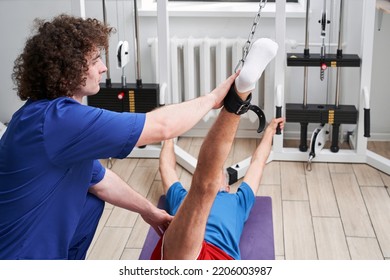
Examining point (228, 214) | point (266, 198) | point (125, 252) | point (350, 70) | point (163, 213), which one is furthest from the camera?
point (350, 70)

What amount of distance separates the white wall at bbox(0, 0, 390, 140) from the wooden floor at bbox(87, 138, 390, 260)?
38 centimetres

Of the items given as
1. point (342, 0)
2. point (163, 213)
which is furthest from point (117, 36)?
point (163, 213)

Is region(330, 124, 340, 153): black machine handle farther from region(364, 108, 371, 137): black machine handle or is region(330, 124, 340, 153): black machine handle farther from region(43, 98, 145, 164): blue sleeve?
region(43, 98, 145, 164): blue sleeve

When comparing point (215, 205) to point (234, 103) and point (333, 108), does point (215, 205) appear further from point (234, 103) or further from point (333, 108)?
point (333, 108)

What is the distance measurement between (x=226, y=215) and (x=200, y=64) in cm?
158

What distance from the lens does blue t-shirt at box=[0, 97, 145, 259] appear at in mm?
1874

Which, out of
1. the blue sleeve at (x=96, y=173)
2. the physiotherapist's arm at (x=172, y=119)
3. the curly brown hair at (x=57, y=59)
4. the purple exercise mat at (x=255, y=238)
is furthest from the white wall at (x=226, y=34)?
the physiotherapist's arm at (x=172, y=119)

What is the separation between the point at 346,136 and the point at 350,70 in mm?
451

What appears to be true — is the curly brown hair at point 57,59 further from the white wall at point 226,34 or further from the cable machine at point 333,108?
the white wall at point 226,34

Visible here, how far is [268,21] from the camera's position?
407 cm

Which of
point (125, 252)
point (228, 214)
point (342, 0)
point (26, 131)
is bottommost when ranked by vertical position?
point (125, 252)

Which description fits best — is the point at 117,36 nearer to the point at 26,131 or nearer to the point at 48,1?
the point at 48,1

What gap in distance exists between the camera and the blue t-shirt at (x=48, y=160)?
1874 millimetres

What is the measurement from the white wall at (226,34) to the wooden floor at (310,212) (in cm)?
38
